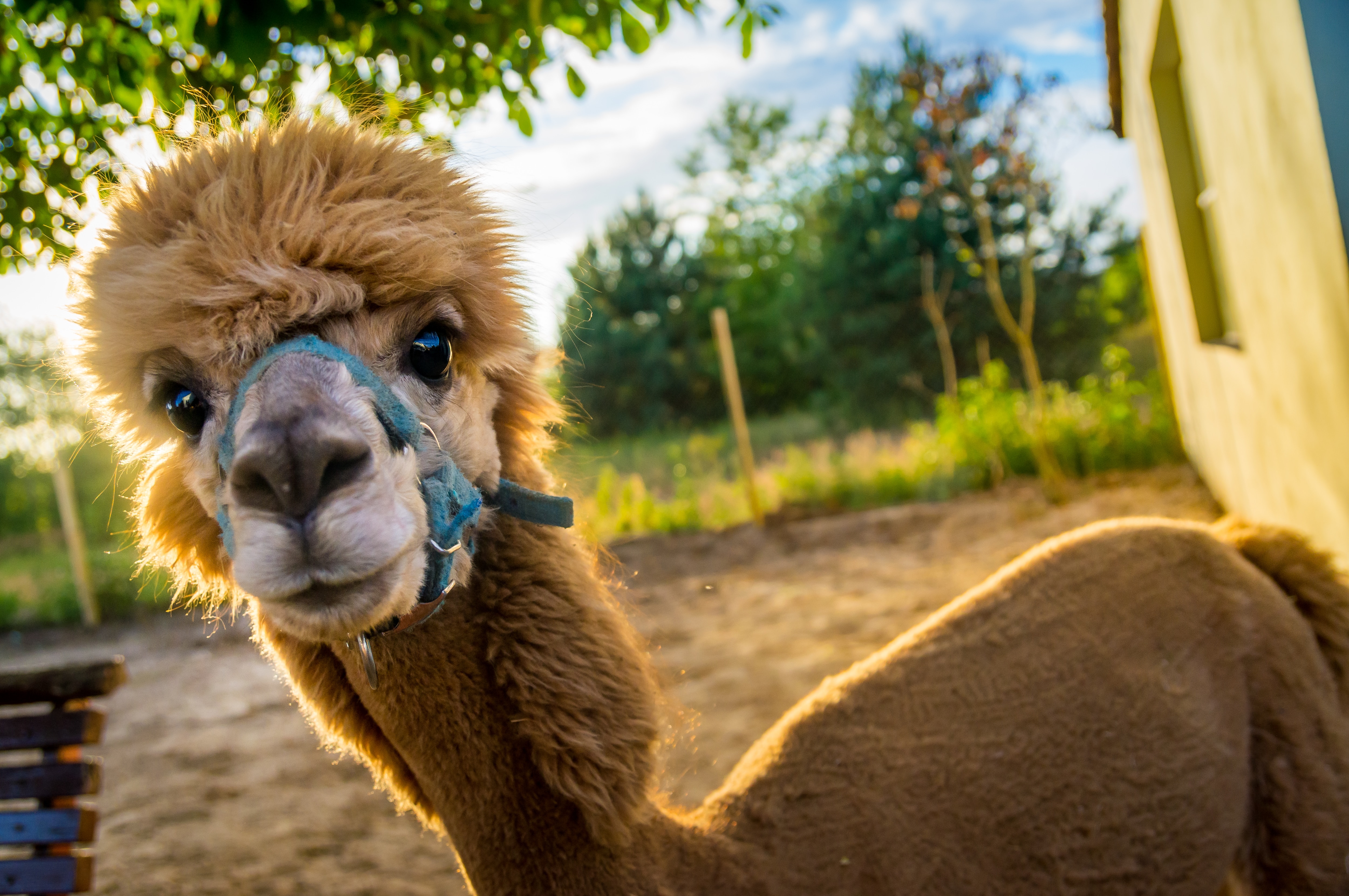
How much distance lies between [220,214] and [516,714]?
2.99 ft

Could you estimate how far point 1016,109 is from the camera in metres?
8.02

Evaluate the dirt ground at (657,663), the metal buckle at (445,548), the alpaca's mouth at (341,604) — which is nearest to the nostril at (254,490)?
the alpaca's mouth at (341,604)

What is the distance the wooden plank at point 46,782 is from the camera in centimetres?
254

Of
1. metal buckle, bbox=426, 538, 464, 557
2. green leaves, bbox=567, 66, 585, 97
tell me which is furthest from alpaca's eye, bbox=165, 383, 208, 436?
green leaves, bbox=567, 66, 585, 97

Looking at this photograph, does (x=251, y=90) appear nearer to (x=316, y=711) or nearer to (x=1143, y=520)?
(x=316, y=711)

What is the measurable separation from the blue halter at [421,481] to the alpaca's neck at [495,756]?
0.12 m

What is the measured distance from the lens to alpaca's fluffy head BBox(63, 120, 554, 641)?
1033mm

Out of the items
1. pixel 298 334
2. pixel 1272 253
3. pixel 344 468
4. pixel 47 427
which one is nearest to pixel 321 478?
pixel 344 468

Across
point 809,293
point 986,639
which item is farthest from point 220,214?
point 809,293

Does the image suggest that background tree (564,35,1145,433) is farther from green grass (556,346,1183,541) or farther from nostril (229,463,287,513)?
nostril (229,463,287,513)

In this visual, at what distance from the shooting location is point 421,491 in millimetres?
1229

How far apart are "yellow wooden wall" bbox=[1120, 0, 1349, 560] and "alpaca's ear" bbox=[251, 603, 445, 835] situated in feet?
7.36

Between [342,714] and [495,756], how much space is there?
306 millimetres

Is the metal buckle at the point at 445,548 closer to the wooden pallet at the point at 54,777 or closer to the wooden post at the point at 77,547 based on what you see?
the wooden pallet at the point at 54,777
